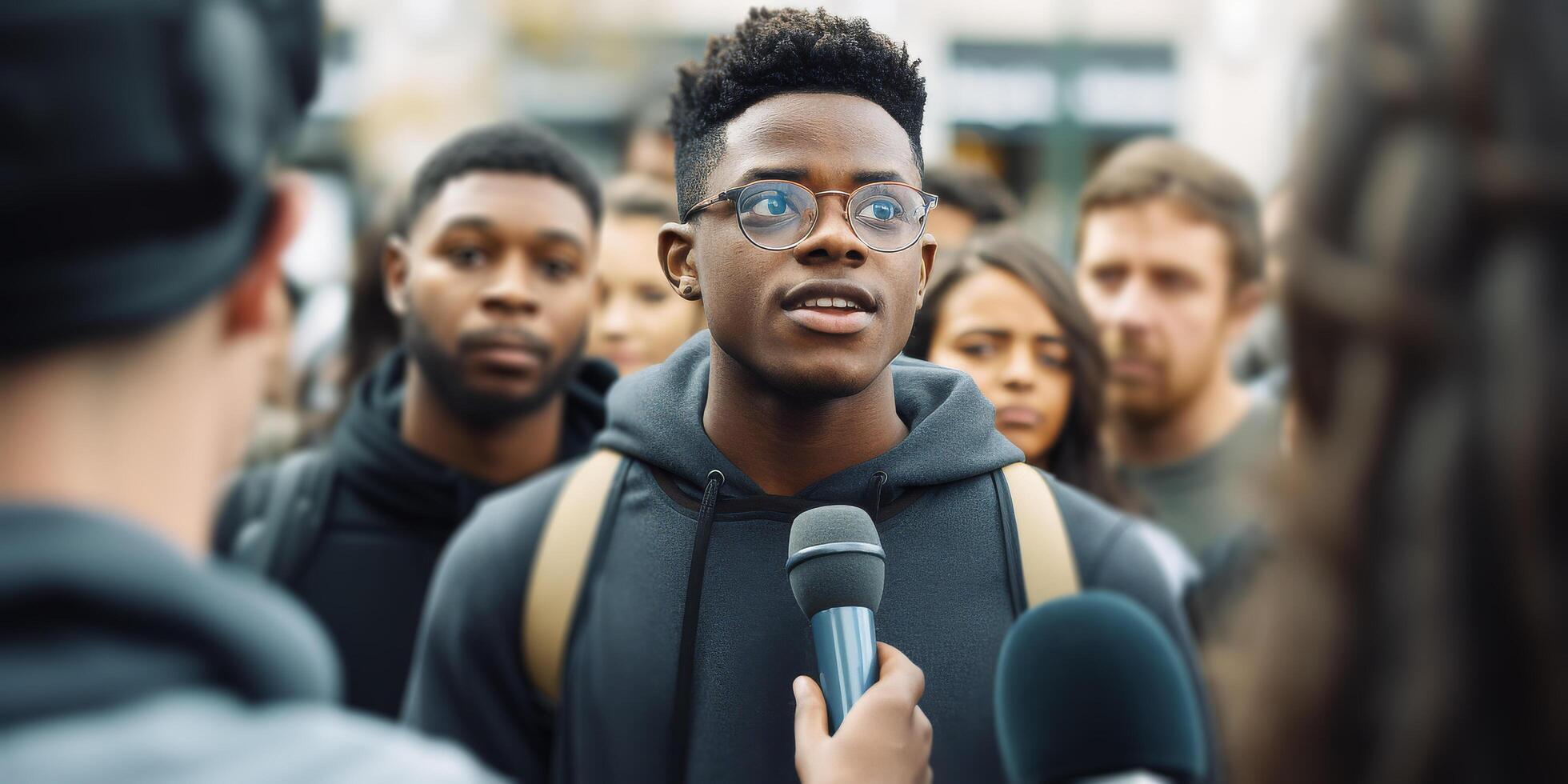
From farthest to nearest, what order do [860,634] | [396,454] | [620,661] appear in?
[396,454], [620,661], [860,634]

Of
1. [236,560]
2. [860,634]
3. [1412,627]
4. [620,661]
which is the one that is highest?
[1412,627]

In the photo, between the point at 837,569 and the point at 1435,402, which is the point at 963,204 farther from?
the point at 1435,402

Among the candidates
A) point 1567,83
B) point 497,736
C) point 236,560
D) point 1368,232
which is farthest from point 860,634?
point 236,560

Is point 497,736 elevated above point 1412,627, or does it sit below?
below

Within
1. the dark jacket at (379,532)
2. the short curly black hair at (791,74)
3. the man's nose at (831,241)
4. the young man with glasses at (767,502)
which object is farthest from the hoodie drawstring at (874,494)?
the dark jacket at (379,532)

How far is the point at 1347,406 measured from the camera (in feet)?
3.94

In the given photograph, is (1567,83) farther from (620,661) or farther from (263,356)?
(620,661)

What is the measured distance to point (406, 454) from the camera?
4062 mm

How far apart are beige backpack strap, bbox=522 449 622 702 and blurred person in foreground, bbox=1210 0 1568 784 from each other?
148 cm

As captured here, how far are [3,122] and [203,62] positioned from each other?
168mm

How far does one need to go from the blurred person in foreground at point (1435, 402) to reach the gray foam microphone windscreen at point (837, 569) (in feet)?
2.84

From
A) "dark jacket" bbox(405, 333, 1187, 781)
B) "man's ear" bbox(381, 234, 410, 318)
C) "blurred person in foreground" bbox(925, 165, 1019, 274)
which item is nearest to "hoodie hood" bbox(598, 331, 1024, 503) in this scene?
"dark jacket" bbox(405, 333, 1187, 781)

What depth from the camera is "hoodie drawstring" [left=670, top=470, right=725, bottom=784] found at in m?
2.29

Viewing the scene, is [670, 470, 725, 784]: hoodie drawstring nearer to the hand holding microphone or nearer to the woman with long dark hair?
the hand holding microphone
